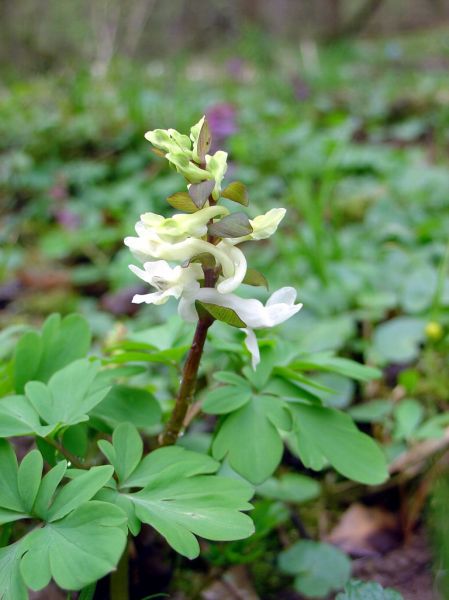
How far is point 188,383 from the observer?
872 mm

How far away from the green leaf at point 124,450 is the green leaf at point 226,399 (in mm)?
125

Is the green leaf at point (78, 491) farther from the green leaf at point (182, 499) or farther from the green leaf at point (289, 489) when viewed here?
the green leaf at point (289, 489)

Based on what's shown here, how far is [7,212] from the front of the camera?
11.8 ft

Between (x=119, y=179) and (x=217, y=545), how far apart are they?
3061mm

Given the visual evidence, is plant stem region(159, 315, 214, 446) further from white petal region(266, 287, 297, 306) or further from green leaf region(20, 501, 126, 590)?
green leaf region(20, 501, 126, 590)

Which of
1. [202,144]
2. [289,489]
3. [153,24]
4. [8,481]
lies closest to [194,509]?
[8,481]

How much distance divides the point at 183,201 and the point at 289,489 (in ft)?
2.50

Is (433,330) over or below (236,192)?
below

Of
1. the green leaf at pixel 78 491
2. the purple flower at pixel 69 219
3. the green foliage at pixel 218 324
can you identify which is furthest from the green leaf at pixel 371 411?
the purple flower at pixel 69 219

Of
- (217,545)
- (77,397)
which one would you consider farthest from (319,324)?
(77,397)

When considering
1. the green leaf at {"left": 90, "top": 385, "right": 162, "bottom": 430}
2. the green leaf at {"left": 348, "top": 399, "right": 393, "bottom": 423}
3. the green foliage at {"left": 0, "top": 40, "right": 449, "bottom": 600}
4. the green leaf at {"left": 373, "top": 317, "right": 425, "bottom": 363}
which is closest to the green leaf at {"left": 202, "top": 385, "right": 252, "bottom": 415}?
the green foliage at {"left": 0, "top": 40, "right": 449, "bottom": 600}

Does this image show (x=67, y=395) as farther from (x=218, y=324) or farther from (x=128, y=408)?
(x=218, y=324)

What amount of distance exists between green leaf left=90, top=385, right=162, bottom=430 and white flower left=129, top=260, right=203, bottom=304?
0.25 m

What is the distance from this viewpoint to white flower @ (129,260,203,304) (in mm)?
755
